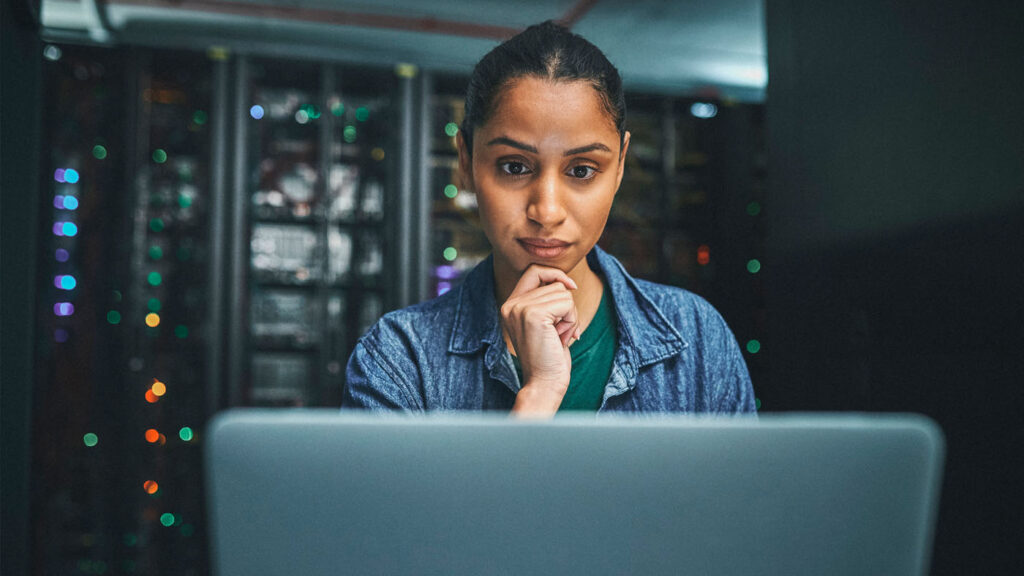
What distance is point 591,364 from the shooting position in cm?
104

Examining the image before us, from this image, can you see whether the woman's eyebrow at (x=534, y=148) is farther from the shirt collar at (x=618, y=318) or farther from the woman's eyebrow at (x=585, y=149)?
the shirt collar at (x=618, y=318)

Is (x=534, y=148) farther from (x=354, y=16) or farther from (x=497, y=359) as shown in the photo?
(x=354, y=16)

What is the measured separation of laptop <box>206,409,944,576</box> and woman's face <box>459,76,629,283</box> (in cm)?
54

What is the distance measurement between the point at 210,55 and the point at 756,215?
277 cm

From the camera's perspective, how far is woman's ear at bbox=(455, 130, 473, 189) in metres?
1.03

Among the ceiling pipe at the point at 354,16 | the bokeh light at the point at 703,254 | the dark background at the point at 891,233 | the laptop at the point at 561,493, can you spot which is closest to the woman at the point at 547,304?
the dark background at the point at 891,233

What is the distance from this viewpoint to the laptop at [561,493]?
1.26 feet

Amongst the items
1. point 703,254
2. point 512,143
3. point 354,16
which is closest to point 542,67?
point 512,143

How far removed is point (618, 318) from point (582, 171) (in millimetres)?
243

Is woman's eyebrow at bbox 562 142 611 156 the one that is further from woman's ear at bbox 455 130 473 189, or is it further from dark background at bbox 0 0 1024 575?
dark background at bbox 0 0 1024 575

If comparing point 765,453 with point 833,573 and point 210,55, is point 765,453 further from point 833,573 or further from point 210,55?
point 210,55

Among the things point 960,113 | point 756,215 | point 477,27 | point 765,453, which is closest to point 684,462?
point 765,453

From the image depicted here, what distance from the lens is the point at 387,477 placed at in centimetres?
39

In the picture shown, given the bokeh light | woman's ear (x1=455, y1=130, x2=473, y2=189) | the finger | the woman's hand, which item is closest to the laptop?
the woman's hand
